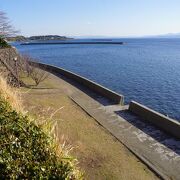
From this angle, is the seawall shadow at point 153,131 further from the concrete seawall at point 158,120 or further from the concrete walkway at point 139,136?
the concrete seawall at point 158,120

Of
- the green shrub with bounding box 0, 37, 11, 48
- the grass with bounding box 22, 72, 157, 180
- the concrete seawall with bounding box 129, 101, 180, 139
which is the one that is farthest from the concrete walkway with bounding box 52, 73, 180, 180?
the green shrub with bounding box 0, 37, 11, 48

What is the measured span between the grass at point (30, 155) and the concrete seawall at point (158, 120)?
288 inches

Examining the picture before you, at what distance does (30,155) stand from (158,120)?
29.5 feet

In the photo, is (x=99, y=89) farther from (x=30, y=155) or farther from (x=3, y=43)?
(x=30, y=155)

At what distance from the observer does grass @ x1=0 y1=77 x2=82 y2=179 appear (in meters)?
4.46

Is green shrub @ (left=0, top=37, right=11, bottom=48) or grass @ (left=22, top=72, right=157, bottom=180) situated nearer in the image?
grass @ (left=22, top=72, right=157, bottom=180)

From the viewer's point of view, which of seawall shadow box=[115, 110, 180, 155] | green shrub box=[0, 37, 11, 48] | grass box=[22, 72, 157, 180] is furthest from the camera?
green shrub box=[0, 37, 11, 48]

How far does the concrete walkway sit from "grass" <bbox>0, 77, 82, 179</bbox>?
452cm

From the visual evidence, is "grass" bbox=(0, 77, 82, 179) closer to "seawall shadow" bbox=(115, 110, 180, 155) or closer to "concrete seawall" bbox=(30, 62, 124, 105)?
"seawall shadow" bbox=(115, 110, 180, 155)

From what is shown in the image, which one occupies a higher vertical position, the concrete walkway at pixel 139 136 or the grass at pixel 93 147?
the grass at pixel 93 147

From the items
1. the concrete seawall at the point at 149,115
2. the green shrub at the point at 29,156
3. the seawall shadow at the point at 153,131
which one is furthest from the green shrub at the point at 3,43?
the green shrub at the point at 29,156

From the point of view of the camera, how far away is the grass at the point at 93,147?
8.34 meters

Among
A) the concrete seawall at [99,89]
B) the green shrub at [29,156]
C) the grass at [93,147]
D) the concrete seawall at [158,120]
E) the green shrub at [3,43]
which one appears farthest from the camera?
the green shrub at [3,43]

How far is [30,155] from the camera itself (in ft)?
15.6
